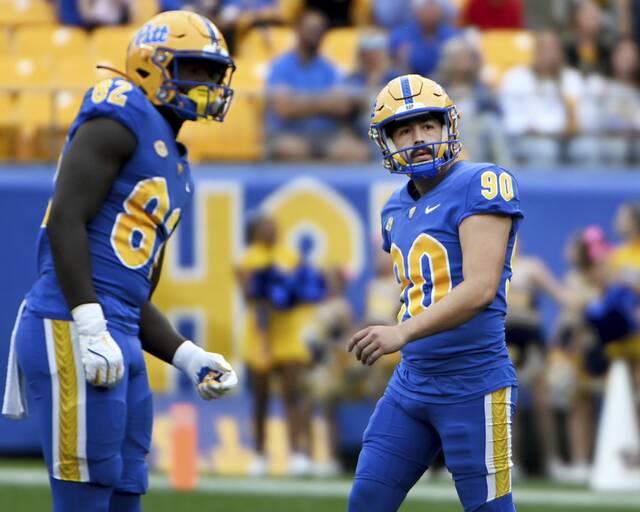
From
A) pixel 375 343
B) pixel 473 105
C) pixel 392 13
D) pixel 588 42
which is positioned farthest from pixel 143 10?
pixel 375 343

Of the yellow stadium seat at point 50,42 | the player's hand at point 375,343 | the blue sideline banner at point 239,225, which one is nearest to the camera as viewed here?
the player's hand at point 375,343

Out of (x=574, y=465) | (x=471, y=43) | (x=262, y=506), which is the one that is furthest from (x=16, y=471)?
(x=471, y=43)

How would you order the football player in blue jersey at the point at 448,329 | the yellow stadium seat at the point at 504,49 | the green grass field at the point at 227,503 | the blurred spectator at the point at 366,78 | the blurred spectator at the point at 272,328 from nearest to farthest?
the football player in blue jersey at the point at 448,329 < the green grass field at the point at 227,503 < the blurred spectator at the point at 272,328 < the blurred spectator at the point at 366,78 < the yellow stadium seat at the point at 504,49

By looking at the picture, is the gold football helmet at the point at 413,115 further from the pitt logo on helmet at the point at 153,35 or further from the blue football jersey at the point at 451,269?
the pitt logo on helmet at the point at 153,35

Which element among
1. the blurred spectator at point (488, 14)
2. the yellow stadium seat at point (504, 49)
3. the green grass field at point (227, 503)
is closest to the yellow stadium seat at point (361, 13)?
the blurred spectator at point (488, 14)

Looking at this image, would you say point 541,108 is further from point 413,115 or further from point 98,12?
point 413,115

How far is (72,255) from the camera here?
4.42 m

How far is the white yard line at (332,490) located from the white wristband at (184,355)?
158 inches

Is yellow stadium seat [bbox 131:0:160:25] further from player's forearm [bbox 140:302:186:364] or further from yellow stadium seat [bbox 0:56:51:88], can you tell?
player's forearm [bbox 140:302:186:364]

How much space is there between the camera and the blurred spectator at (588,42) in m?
11.3

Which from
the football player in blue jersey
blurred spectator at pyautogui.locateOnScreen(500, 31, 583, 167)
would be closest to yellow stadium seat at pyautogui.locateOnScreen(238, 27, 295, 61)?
blurred spectator at pyautogui.locateOnScreen(500, 31, 583, 167)

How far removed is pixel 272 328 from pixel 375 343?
6.02 metres

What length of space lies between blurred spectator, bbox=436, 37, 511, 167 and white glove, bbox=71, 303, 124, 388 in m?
6.26

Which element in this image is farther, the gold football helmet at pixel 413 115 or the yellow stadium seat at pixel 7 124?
the yellow stadium seat at pixel 7 124
